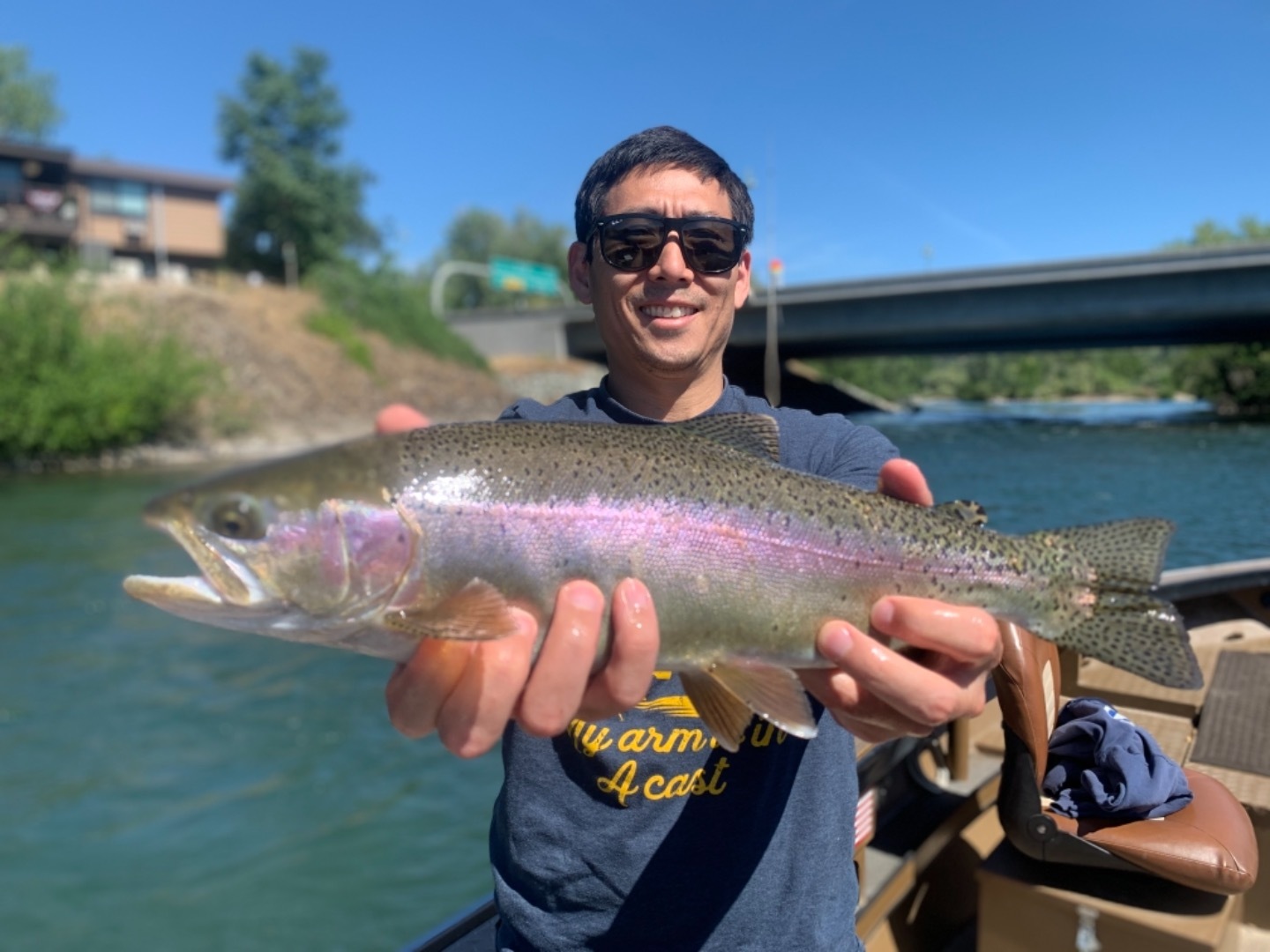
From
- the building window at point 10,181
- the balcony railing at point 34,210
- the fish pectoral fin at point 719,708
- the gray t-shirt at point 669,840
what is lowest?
the gray t-shirt at point 669,840

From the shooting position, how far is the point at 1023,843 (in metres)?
3.90

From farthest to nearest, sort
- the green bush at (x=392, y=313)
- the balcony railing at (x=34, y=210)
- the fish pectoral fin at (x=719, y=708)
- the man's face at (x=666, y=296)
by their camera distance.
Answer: the balcony railing at (x=34, y=210), the green bush at (x=392, y=313), the man's face at (x=666, y=296), the fish pectoral fin at (x=719, y=708)

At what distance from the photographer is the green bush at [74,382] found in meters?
33.8

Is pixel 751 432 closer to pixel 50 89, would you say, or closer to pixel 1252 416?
pixel 1252 416

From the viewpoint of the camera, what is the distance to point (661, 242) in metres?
2.88

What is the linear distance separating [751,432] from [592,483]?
56 centimetres

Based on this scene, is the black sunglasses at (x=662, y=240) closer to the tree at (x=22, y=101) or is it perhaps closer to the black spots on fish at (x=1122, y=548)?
the black spots on fish at (x=1122, y=548)

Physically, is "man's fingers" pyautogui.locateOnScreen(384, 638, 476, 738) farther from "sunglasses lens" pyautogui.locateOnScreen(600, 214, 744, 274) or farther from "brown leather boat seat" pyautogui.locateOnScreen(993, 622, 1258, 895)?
"brown leather boat seat" pyautogui.locateOnScreen(993, 622, 1258, 895)

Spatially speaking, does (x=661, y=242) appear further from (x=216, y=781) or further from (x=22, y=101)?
→ (x=22, y=101)

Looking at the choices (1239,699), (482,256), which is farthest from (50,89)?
(1239,699)

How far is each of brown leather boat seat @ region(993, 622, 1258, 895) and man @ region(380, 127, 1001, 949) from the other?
4.42 feet

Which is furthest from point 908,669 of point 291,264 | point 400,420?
point 291,264

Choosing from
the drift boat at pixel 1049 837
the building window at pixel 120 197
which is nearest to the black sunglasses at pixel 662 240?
the drift boat at pixel 1049 837

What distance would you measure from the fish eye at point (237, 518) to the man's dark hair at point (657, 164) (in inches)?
55.6
